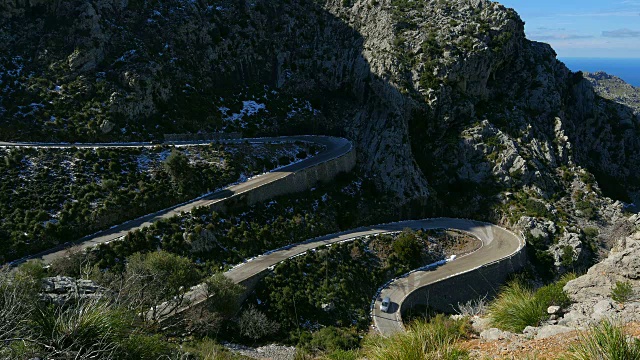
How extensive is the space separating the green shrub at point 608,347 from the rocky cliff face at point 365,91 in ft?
145

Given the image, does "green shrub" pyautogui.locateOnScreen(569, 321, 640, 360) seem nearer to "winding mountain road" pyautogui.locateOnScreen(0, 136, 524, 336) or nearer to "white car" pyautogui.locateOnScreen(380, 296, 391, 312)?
"winding mountain road" pyautogui.locateOnScreen(0, 136, 524, 336)

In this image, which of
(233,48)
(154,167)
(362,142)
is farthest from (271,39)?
(154,167)

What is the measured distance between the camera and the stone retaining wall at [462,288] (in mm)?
41594

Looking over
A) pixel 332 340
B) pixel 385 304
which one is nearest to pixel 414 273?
pixel 385 304

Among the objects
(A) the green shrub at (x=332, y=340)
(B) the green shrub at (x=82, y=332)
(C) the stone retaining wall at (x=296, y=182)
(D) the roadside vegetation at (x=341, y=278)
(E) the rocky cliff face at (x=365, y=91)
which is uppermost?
(E) the rocky cliff face at (x=365, y=91)

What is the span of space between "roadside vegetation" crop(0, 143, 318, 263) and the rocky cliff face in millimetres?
4942

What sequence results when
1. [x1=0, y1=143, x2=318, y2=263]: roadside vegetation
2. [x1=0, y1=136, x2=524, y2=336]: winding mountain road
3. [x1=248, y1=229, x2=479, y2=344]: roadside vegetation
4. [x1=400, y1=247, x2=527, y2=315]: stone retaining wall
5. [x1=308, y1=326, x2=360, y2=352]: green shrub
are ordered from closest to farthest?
[x1=308, y1=326, x2=360, y2=352]: green shrub
[x1=0, y1=143, x2=318, y2=263]: roadside vegetation
[x1=0, y1=136, x2=524, y2=336]: winding mountain road
[x1=248, y1=229, x2=479, y2=344]: roadside vegetation
[x1=400, y1=247, x2=527, y2=315]: stone retaining wall

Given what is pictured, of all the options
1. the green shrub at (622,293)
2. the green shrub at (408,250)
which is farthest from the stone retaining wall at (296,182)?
the green shrub at (622,293)

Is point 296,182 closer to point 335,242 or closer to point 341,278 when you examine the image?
point 335,242

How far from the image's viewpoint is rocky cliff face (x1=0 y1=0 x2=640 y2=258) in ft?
170

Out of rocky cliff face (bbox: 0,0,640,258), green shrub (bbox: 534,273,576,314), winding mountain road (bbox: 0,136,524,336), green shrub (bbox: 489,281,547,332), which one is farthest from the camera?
rocky cliff face (bbox: 0,0,640,258)

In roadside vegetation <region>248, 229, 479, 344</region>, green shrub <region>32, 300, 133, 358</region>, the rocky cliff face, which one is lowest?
roadside vegetation <region>248, 229, 479, 344</region>

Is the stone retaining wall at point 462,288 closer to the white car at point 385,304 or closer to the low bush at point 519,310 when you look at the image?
the white car at point 385,304

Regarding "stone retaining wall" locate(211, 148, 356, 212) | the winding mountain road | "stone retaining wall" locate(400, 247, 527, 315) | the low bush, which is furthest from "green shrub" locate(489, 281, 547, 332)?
"stone retaining wall" locate(211, 148, 356, 212)
